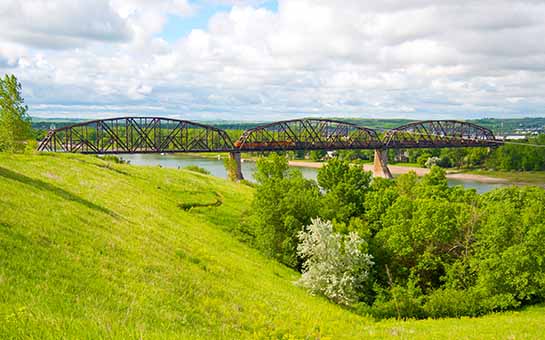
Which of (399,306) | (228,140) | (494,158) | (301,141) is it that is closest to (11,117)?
(399,306)

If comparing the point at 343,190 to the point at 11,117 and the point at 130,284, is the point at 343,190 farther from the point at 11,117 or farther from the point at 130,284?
the point at 11,117

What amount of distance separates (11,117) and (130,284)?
160 feet

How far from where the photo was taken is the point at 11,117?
51.6 meters

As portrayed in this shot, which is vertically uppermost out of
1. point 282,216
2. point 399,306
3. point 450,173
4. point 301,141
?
point 301,141

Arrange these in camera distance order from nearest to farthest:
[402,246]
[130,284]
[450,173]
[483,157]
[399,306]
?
[130,284] → [399,306] → [402,246] → [450,173] → [483,157]

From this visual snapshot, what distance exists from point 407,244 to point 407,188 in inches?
808

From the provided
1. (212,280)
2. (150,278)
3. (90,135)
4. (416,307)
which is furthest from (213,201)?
(90,135)

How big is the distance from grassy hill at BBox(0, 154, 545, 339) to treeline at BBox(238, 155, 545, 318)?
2.08 meters

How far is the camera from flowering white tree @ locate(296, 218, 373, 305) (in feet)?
73.5

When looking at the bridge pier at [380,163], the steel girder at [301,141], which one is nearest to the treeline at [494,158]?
the bridge pier at [380,163]

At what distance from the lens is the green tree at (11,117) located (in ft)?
167

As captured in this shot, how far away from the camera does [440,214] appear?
28312 mm

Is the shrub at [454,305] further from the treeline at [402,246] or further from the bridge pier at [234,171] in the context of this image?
the bridge pier at [234,171]

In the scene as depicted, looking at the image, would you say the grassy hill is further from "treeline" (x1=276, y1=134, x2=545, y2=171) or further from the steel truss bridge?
A: "treeline" (x1=276, y1=134, x2=545, y2=171)
